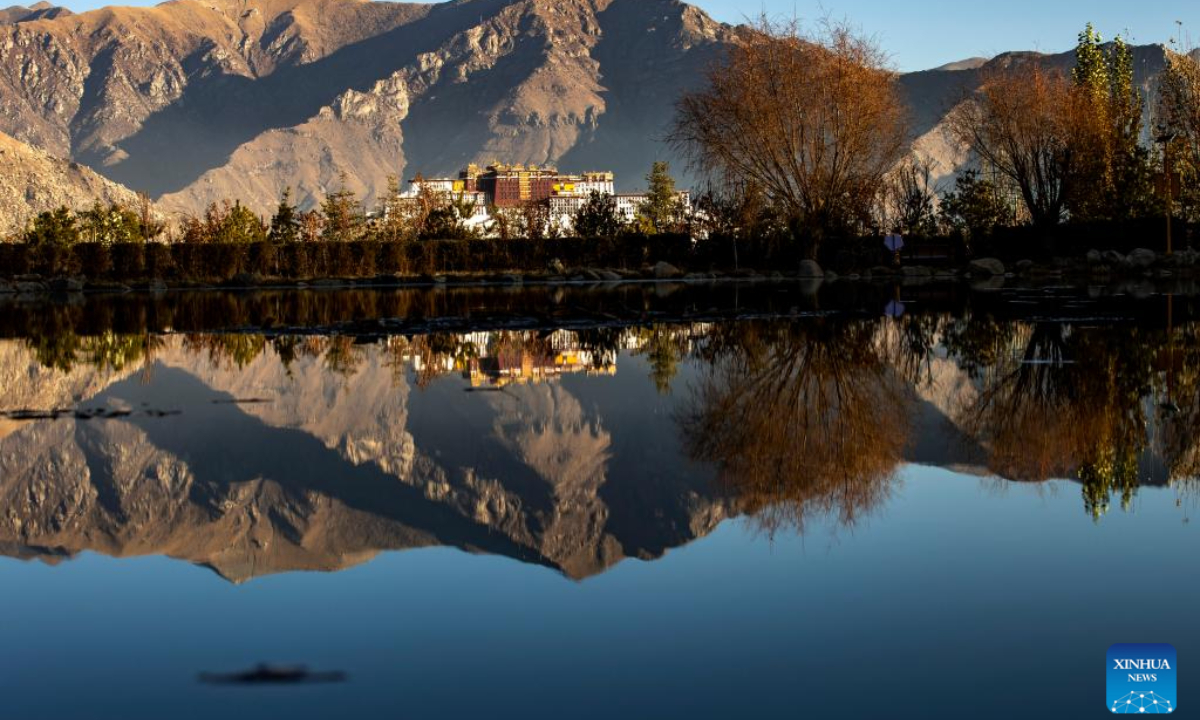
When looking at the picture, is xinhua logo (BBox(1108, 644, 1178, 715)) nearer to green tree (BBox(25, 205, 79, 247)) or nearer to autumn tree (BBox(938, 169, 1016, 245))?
autumn tree (BBox(938, 169, 1016, 245))

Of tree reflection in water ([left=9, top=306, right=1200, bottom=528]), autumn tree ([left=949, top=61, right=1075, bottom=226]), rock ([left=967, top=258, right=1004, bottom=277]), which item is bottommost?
tree reflection in water ([left=9, top=306, right=1200, bottom=528])

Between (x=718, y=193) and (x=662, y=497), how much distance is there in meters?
42.7

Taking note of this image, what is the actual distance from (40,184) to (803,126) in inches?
5101

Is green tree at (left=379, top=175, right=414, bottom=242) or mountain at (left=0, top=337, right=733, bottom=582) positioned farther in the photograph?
green tree at (left=379, top=175, right=414, bottom=242)

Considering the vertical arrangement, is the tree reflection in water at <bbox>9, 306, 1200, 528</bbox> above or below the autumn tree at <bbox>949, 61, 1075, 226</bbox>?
below

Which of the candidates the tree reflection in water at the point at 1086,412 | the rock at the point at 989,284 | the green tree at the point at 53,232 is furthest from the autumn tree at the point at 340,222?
the tree reflection in water at the point at 1086,412

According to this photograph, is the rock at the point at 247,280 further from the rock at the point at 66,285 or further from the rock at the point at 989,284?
the rock at the point at 989,284

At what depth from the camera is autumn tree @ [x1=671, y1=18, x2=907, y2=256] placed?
41.8 metres

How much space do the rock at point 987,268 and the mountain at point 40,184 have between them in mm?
112646

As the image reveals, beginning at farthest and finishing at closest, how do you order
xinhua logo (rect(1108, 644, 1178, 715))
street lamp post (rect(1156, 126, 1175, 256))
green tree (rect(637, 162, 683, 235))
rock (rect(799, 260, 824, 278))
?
green tree (rect(637, 162, 683, 235))
rock (rect(799, 260, 824, 278))
street lamp post (rect(1156, 126, 1175, 256))
xinhua logo (rect(1108, 644, 1178, 715))

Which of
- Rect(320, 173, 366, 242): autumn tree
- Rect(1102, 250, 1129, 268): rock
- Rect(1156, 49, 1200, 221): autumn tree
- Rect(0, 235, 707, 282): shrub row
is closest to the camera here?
Rect(1102, 250, 1129, 268): rock

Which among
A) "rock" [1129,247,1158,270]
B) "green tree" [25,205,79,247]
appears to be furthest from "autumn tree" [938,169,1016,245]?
"green tree" [25,205,79,247]

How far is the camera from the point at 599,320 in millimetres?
20141

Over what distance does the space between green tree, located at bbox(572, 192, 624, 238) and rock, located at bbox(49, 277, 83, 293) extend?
1776cm
